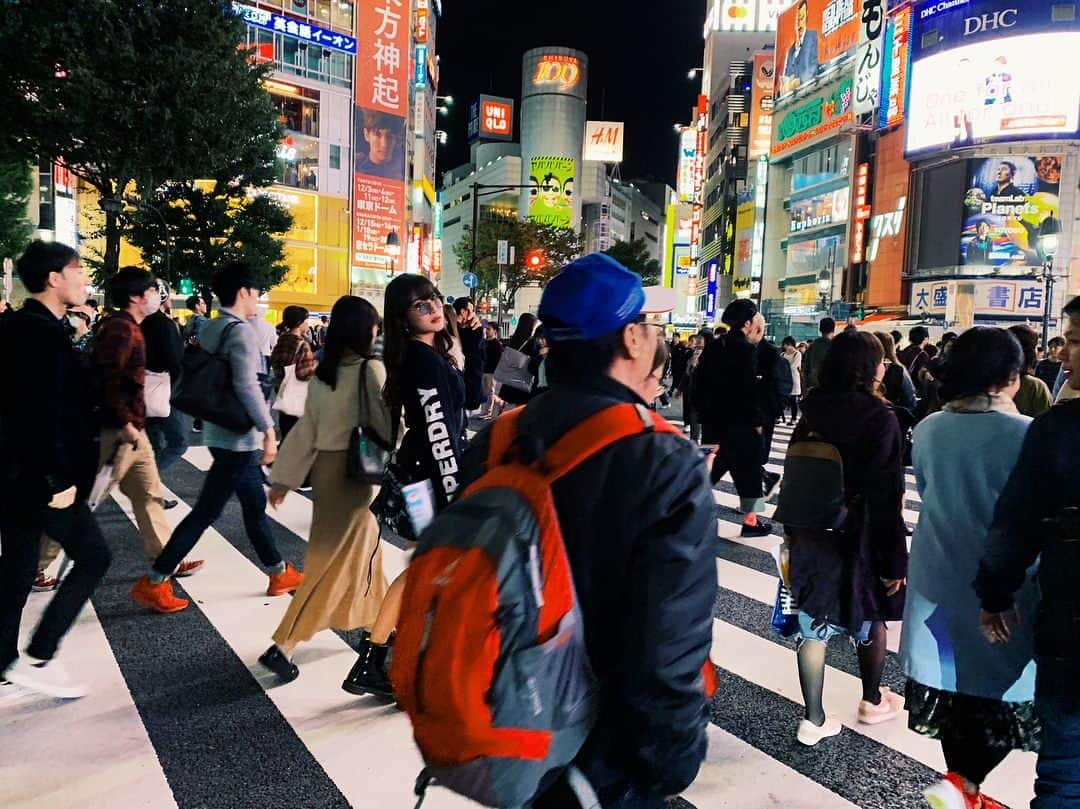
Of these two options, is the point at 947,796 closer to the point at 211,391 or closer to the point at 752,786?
the point at 752,786

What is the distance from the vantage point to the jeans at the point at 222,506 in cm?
468

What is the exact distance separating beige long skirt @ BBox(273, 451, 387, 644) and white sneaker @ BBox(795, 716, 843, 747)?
2.00m

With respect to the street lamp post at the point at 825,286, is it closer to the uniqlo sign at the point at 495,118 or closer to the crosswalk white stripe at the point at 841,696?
the crosswalk white stripe at the point at 841,696

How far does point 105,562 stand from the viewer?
372cm

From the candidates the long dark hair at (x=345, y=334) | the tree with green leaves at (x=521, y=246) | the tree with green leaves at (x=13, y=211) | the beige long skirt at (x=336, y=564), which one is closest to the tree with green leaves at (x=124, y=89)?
the tree with green leaves at (x=13, y=211)

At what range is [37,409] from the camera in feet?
11.1

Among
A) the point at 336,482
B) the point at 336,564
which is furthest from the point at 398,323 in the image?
the point at 336,564

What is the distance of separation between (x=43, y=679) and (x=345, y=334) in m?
2.08

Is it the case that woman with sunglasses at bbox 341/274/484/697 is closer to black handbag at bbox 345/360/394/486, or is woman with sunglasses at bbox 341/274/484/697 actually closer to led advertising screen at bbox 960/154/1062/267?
black handbag at bbox 345/360/394/486

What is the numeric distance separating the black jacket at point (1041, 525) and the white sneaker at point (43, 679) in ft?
12.4

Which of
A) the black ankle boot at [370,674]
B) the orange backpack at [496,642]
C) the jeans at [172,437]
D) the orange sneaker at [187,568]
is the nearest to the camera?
the orange backpack at [496,642]

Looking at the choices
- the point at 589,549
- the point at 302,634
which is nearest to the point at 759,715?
the point at 302,634

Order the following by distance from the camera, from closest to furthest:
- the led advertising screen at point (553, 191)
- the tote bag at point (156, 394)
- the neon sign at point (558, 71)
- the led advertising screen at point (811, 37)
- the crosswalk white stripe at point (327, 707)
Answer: the crosswalk white stripe at point (327, 707) < the tote bag at point (156, 394) < the led advertising screen at point (811, 37) < the led advertising screen at point (553, 191) < the neon sign at point (558, 71)

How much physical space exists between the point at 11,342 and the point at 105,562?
1.07 metres
